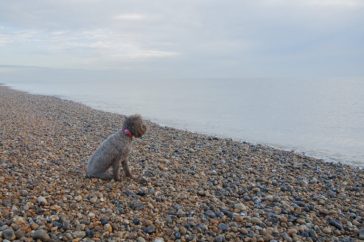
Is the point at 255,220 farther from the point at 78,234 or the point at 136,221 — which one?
the point at 78,234

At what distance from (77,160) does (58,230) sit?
5.23m

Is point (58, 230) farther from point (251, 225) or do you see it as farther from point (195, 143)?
point (195, 143)

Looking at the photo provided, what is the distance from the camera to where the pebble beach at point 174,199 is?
572 cm

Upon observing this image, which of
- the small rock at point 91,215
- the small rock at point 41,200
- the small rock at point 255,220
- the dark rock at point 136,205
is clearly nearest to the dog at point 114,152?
the dark rock at point 136,205

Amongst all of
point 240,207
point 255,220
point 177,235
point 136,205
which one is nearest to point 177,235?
point 177,235

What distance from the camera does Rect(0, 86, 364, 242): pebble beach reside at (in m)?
5.72

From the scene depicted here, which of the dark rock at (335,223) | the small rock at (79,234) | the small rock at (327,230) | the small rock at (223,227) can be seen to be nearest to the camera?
the small rock at (79,234)

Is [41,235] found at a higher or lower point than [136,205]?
lower

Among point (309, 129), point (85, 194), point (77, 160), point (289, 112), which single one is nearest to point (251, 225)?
point (85, 194)

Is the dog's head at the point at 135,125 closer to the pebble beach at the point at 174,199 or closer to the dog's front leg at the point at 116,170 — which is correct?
the dog's front leg at the point at 116,170

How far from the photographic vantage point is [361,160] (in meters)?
17.2

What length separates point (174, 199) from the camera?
741cm

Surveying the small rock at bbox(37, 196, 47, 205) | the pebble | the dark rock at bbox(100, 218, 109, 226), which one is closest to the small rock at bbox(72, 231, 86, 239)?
the pebble

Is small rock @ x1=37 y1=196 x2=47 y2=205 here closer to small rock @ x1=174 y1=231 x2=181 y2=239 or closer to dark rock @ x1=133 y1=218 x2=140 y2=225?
dark rock @ x1=133 y1=218 x2=140 y2=225
